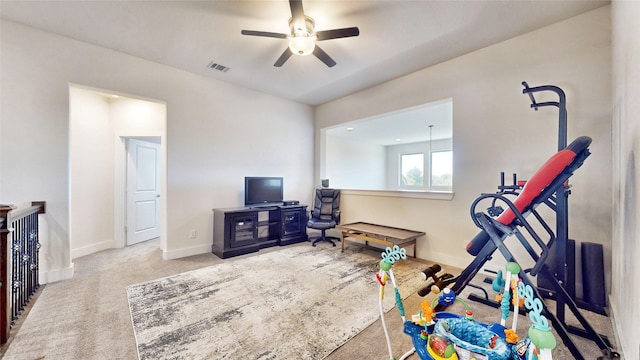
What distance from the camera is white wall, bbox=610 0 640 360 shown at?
1.46m

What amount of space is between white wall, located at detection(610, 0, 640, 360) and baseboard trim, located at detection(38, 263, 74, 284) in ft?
16.2

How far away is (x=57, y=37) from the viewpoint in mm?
2941

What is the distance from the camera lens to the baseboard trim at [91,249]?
375cm

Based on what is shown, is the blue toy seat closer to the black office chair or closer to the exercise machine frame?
the exercise machine frame

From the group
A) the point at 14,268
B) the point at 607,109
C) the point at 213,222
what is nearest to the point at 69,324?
the point at 14,268

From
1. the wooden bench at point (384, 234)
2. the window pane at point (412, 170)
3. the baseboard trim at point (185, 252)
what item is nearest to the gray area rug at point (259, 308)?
the wooden bench at point (384, 234)

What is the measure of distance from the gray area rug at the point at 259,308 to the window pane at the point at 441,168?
18.9 ft

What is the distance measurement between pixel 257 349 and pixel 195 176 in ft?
9.87

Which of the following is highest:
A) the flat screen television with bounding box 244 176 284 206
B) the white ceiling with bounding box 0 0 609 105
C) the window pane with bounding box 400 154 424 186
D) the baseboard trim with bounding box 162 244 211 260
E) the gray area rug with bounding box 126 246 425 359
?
the white ceiling with bounding box 0 0 609 105

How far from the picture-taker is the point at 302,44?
2.51m

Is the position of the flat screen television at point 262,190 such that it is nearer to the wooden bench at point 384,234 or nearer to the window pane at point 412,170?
the wooden bench at point 384,234

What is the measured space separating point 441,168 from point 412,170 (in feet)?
3.49

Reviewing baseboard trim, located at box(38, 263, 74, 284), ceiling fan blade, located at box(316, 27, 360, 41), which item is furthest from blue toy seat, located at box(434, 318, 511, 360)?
baseboard trim, located at box(38, 263, 74, 284)

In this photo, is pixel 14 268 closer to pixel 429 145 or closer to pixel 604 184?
pixel 604 184
